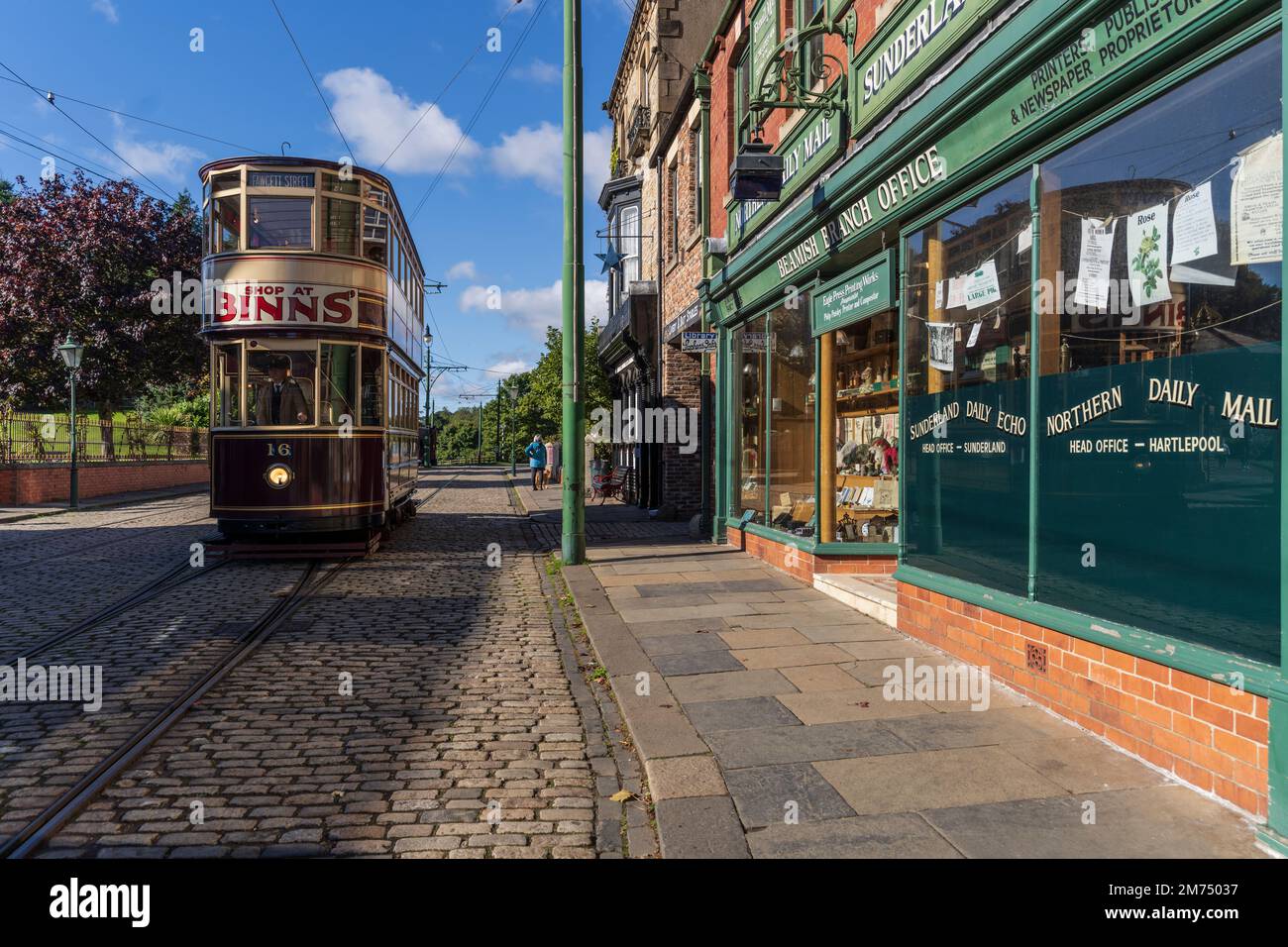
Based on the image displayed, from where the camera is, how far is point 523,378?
9419 centimetres

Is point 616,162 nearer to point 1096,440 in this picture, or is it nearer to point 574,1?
point 574,1

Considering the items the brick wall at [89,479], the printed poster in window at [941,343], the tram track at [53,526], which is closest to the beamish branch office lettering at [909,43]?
the printed poster in window at [941,343]

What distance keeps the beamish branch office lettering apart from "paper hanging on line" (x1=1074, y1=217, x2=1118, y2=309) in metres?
2.06

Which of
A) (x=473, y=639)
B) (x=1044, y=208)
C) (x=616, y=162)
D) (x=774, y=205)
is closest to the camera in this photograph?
(x=1044, y=208)

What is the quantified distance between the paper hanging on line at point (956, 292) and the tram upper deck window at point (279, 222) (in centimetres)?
802

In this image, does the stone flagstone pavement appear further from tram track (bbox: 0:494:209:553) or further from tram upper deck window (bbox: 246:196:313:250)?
tram track (bbox: 0:494:209:553)

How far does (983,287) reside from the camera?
5.81 metres

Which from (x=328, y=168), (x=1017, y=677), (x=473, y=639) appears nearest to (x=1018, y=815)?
(x=1017, y=677)

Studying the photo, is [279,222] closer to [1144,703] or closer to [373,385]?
[373,385]

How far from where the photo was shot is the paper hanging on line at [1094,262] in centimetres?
450

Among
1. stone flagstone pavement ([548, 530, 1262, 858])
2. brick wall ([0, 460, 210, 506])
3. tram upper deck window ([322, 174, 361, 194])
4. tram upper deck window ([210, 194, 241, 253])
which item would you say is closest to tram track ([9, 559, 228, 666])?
tram upper deck window ([210, 194, 241, 253])

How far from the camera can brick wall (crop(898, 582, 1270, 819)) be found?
3.48m

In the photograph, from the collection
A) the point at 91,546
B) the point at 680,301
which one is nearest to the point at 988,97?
the point at 680,301
